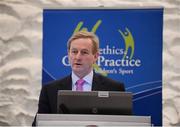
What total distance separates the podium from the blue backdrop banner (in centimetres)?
224

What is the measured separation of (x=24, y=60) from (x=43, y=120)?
270 centimetres

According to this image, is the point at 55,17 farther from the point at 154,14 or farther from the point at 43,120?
the point at 43,120

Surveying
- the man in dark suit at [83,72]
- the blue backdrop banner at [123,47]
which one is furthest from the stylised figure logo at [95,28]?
the man in dark suit at [83,72]

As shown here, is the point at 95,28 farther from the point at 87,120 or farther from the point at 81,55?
the point at 87,120

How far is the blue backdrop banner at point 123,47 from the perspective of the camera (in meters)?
4.32

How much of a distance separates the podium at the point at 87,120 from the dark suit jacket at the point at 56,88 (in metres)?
0.83

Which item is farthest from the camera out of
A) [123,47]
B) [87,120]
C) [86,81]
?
[123,47]

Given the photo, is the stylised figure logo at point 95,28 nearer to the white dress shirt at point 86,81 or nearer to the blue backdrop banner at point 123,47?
the blue backdrop banner at point 123,47

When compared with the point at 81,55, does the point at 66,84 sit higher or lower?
lower

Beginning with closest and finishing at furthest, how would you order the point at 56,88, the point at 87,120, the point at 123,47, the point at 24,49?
the point at 87,120
the point at 56,88
the point at 123,47
the point at 24,49

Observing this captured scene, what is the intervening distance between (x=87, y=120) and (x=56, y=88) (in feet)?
3.43

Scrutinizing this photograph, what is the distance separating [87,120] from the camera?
2.05 metres

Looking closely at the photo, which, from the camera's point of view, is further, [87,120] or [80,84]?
[80,84]

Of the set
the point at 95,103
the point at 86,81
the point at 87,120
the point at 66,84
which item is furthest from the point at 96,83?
the point at 87,120
